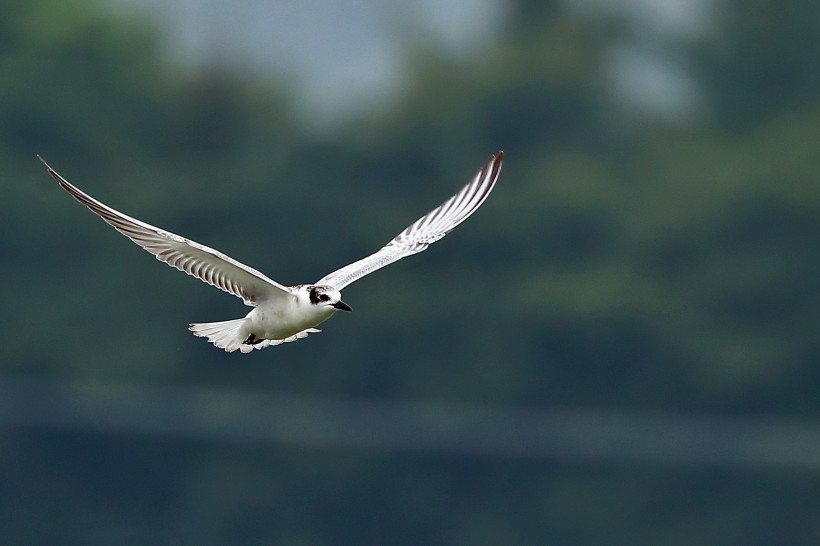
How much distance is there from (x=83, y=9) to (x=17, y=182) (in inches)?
413

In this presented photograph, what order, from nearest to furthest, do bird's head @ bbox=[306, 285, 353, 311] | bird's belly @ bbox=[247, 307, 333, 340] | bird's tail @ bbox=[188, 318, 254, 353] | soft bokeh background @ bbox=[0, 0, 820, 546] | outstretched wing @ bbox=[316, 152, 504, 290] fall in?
1. bird's head @ bbox=[306, 285, 353, 311]
2. bird's belly @ bbox=[247, 307, 333, 340]
3. bird's tail @ bbox=[188, 318, 254, 353]
4. outstretched wing @ bbox=[316, 152, 504, 290]
5. soft bokeh background @ bbox=[0, 0, 820, 546]

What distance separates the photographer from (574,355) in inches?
2019

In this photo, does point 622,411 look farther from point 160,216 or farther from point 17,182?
point 17,182

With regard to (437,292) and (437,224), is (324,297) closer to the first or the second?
(437,224)

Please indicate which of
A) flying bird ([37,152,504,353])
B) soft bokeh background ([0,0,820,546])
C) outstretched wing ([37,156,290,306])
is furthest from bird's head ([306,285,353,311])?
soft bokeh background ([0,0,820,546])

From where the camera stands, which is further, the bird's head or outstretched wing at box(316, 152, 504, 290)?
outstretched wing at box(316, 152, 504, 290)

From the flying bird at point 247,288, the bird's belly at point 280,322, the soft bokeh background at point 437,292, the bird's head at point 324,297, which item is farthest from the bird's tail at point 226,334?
the soft bokeh background at point 437,292

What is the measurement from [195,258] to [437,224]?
241 centimetres

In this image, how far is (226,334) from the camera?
1246 centimetres

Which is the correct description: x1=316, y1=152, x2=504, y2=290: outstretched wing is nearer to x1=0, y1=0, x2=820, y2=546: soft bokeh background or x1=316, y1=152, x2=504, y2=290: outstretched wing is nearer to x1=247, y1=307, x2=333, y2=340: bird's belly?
x1=247, y1=307, x2=333, y2=340: bird's belly

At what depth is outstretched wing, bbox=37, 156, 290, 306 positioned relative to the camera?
11.4 metres

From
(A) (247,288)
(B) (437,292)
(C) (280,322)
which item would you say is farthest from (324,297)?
(B) (437,292)

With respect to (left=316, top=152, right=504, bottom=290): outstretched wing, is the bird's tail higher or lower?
lower

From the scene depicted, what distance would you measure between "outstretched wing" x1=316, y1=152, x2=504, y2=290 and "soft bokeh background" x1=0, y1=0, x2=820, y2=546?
103 feet
